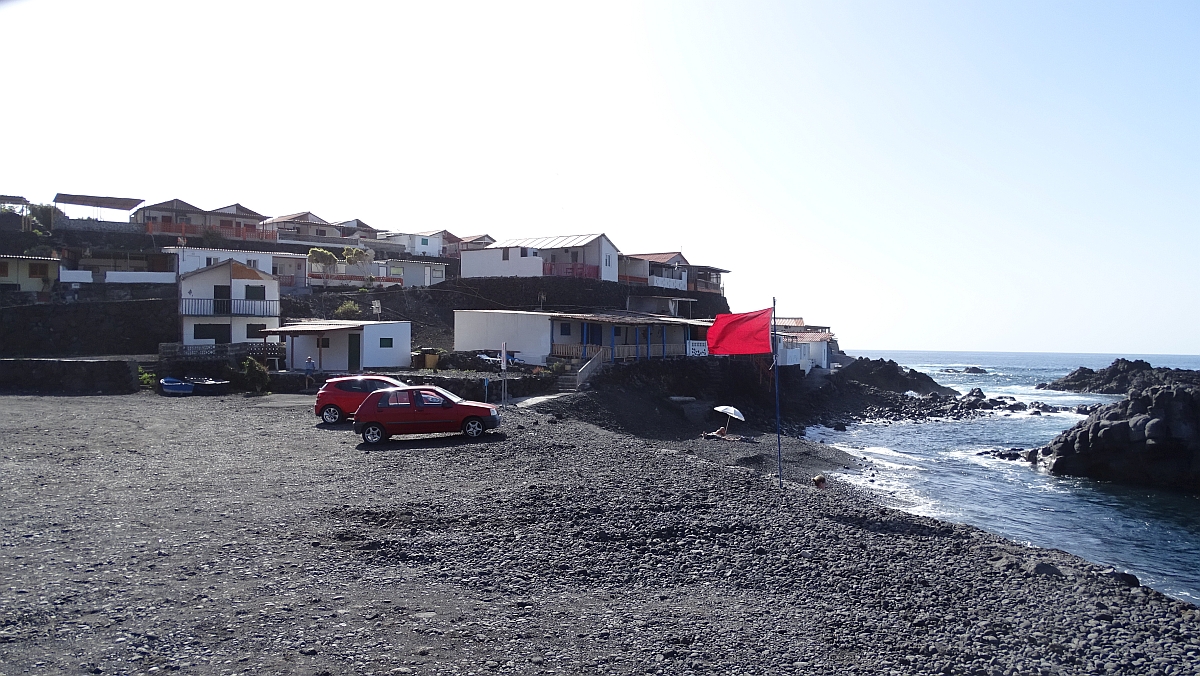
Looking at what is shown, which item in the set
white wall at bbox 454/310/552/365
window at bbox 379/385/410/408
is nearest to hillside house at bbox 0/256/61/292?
white wall at bbox 454/310/552/365

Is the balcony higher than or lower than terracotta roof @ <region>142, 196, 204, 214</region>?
lower

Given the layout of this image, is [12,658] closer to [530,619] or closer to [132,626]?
[132,626]

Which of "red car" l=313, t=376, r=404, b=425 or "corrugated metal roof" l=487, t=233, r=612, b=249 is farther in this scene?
"corrugated metal roof" l=487, t=233, r=612, b=249

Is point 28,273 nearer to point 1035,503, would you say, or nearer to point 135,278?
point 135,278

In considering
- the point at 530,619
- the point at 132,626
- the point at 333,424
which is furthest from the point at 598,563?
the point at 333,424

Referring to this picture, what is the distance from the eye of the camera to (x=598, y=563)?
34.7ft

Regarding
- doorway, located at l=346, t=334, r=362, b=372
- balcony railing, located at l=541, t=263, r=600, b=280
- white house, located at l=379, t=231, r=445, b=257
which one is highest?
white house, located at l=379, t=231, r=445, b=257

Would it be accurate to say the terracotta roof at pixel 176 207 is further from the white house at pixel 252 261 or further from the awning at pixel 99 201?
the white house at pixel 252 261

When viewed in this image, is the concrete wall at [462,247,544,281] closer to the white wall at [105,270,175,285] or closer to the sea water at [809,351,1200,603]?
the white wall at [105,270,175,285]

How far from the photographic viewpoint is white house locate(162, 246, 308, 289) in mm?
44438

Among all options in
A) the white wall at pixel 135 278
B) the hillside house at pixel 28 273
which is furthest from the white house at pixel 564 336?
the hillside house at pixel 28 273

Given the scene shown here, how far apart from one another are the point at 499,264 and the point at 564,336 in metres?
17.7

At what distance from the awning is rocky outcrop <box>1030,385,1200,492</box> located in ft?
218

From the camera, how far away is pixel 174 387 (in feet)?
97.1
